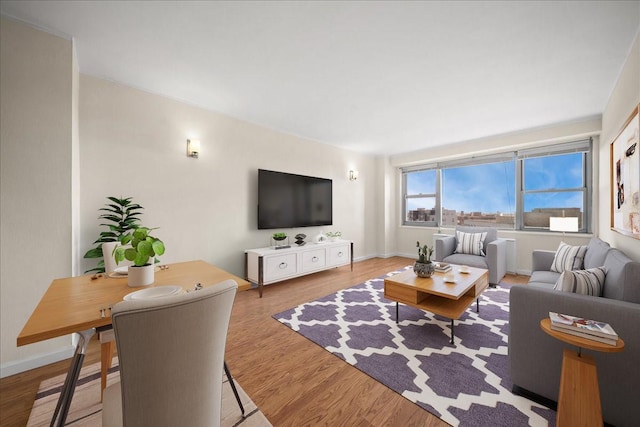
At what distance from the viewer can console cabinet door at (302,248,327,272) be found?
387cm

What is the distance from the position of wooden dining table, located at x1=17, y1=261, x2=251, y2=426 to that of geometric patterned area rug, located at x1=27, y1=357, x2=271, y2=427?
21 centimetres

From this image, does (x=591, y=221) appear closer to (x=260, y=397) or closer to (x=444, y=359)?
(x=444, y=359)

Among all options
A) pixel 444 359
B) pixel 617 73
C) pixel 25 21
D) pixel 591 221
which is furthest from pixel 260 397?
pixel 591 221

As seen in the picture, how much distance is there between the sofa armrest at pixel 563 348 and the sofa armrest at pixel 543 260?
2.05 meters

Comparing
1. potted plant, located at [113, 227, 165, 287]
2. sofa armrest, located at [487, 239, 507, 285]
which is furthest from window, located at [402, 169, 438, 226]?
potted plant, located at [113, 227, 165, 287]

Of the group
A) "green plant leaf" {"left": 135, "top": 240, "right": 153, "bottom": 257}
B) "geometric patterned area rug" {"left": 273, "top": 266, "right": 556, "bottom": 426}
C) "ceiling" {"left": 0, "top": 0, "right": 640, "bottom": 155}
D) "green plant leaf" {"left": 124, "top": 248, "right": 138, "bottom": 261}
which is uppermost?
"ceiling" {"left": 0, "top": 0, "right": 640, "bottom": 155}

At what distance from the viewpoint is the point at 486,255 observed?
364 centimetres

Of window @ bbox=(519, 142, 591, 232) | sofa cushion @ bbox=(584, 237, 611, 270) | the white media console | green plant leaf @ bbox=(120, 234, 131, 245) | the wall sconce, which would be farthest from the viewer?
window @ bbox=(519, 142, 591, 232)

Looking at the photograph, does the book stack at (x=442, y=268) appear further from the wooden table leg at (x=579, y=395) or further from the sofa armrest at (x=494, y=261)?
the wooden table leg at (x=579, y=395)

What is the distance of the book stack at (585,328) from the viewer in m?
1.08

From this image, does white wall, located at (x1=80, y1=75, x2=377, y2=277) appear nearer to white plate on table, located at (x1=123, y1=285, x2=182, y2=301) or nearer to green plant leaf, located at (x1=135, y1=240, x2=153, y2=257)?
green plant leaf, located at (x1=135, y1=240, x2=153, y2=257)

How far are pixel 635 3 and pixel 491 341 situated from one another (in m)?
2.60

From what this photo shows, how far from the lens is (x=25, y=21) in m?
1.81

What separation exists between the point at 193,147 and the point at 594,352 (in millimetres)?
3842
